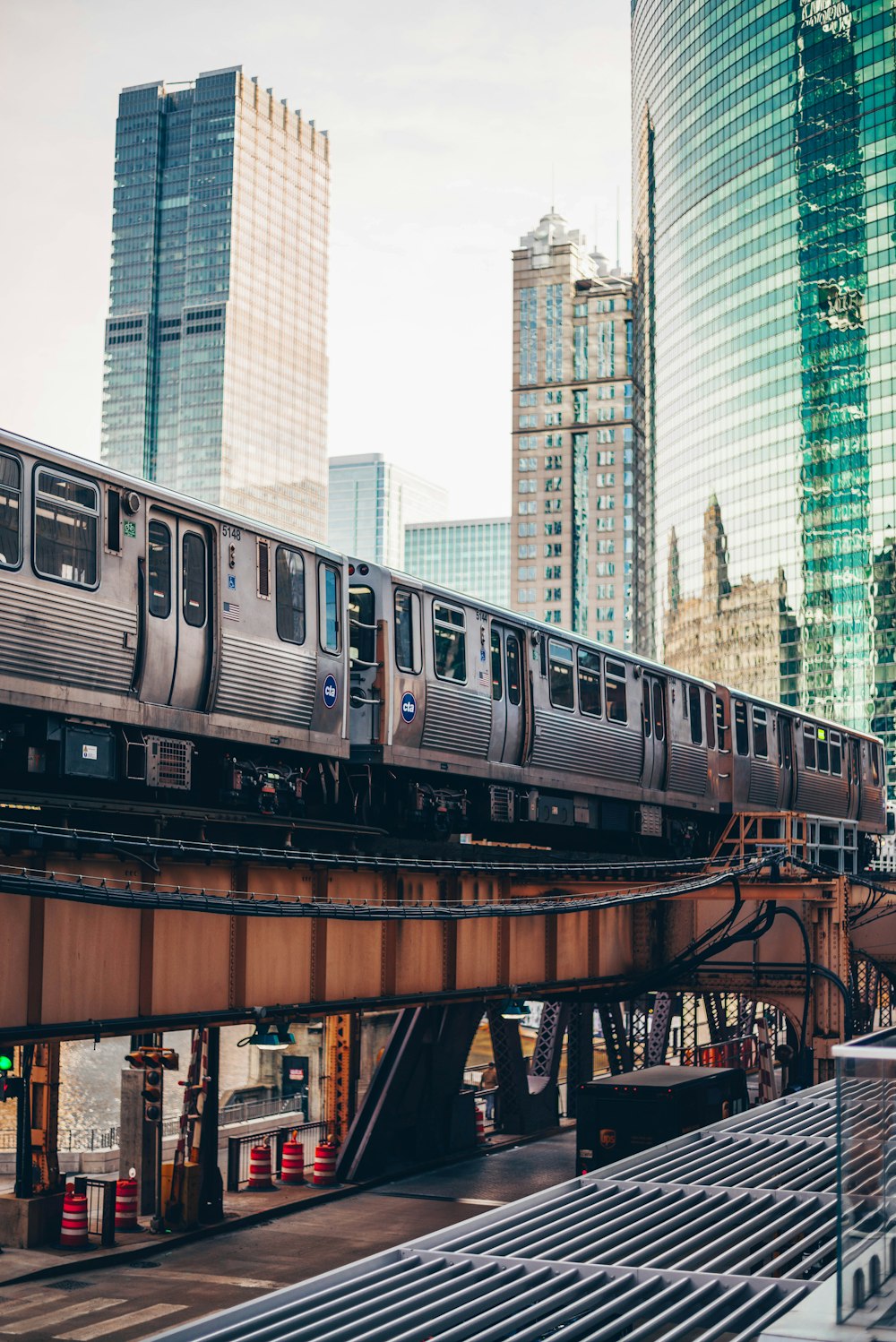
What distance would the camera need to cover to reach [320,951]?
1773 centimetres

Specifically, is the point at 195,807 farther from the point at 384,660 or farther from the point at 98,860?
the point at 384,660

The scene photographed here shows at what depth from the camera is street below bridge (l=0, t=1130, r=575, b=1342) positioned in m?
21.2

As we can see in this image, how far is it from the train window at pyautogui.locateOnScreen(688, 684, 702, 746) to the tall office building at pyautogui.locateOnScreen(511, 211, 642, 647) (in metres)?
132

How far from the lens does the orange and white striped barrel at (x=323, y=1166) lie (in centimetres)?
3144

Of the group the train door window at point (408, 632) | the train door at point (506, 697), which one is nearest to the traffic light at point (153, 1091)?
the train door at point (506, 697)

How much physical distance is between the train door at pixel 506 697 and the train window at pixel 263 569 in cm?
572

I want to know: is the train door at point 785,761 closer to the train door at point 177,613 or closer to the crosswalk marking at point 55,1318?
the crosswalk marking at point 55,1318

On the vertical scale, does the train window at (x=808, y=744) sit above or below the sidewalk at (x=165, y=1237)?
above

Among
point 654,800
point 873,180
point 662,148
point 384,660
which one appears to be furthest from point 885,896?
point 662,148

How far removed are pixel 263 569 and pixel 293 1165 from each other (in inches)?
729

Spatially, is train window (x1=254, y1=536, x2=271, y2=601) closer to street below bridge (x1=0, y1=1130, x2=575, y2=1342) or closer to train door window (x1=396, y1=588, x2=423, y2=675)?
train door window (x1=396, y1=588, x2=423, y2=675)

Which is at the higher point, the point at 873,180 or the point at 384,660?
the point at 873,180

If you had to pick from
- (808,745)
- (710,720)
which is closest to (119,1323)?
(710,720)

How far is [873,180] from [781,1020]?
86.0 m
